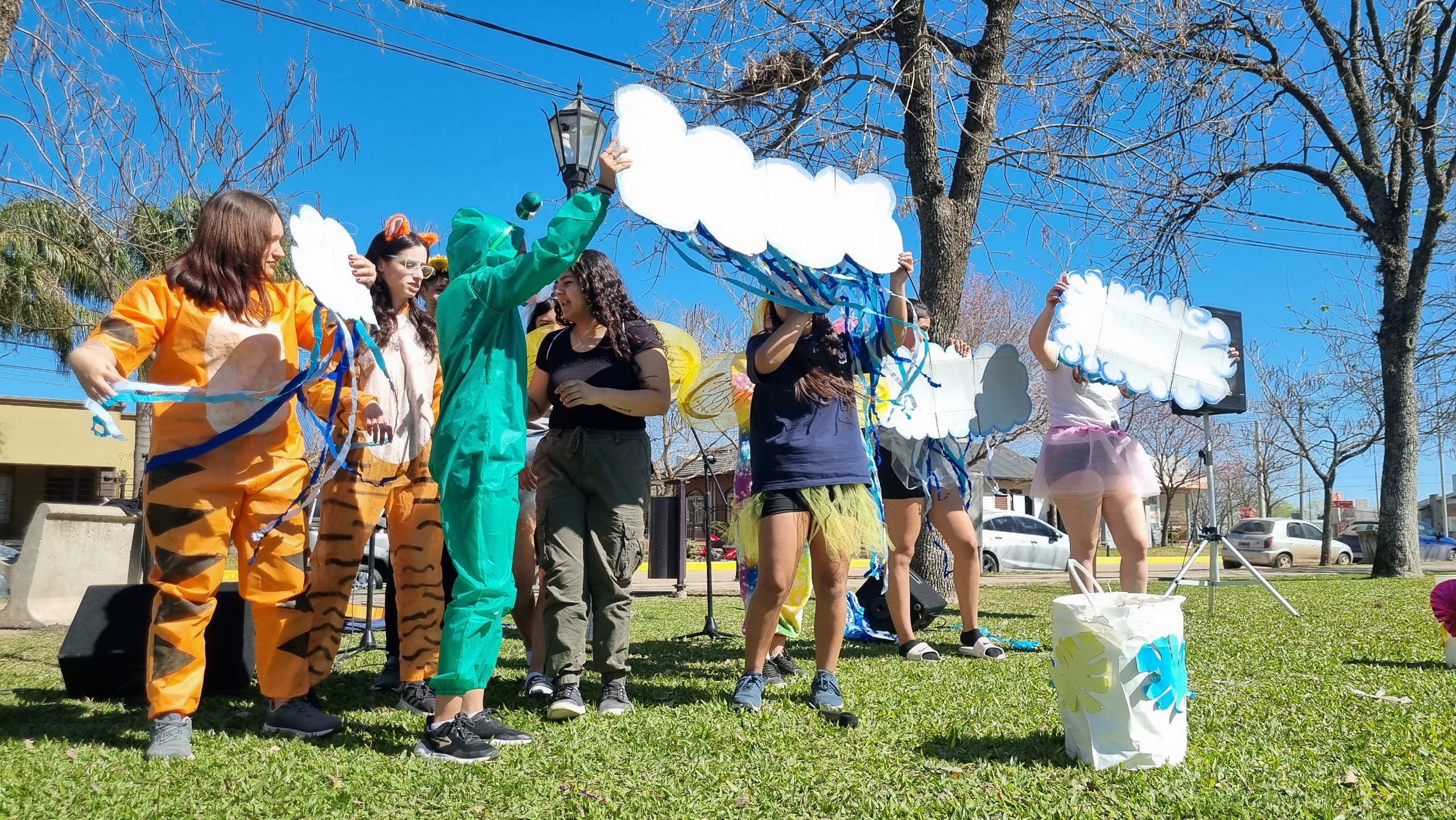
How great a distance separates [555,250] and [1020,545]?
58.0ft

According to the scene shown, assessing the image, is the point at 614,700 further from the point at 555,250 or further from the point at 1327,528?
the point at 1327,528

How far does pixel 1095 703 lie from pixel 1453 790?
0.77 m

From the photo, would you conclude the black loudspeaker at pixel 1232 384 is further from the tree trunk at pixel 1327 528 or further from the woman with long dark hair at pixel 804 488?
the tree trunk at pixel 1327 528

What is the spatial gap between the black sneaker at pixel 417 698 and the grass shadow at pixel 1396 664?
3.65 meters

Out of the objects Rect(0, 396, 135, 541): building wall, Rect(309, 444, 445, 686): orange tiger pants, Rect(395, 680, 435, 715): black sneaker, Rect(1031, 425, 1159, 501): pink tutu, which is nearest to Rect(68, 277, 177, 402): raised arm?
Rect(309, 444, 445, 686): orange tiger pants

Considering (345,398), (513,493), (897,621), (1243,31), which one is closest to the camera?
(513,493)

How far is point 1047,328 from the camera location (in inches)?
165

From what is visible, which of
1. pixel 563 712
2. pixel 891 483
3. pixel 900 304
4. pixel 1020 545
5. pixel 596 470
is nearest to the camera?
pixel 563 712

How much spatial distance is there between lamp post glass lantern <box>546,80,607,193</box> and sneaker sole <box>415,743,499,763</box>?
14.0 feet

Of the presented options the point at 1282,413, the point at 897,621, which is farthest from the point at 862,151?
the point at 1282,413

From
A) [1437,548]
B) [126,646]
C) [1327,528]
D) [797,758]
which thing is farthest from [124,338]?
[1437,548]

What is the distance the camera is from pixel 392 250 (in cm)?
329

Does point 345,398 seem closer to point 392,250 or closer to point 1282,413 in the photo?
point 392,250

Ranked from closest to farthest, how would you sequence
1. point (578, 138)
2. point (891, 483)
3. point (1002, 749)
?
point (1002, 749)
point (891, 483)
point (578, 138)
